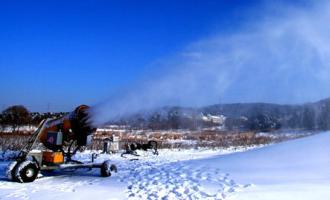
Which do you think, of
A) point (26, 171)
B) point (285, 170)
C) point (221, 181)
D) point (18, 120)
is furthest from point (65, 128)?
point (18, 120)

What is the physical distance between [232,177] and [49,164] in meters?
5.40

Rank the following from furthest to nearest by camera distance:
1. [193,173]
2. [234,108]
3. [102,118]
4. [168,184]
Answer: [234,108], [102,118], [193,173], [168,184]

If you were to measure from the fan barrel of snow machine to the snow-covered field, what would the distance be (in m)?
1.07

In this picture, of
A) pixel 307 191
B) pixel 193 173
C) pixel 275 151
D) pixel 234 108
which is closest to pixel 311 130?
pixel 234 108

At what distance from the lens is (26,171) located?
465 inches

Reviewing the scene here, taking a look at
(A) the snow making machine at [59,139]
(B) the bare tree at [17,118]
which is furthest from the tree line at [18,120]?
(A) the snow making machine at [59,139]

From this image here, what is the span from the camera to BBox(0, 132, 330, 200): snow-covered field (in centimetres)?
902

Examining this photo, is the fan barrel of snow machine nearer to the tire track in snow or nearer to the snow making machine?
the snow making machine

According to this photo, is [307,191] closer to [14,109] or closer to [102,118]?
[102,118]

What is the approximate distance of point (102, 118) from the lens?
13.4 metres

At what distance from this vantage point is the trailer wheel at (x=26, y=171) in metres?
11.6

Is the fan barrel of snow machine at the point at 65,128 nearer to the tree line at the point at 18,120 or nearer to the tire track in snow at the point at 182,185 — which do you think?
the tire track in snow at the point at 182,185

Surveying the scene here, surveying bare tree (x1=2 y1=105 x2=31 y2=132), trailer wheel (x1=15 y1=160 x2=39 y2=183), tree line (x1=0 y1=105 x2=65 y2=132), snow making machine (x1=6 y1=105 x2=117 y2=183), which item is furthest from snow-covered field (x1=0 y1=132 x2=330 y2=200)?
bare tree (x1=2 y1=105 x2=31 y2=132)

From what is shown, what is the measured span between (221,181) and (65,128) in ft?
17.0
